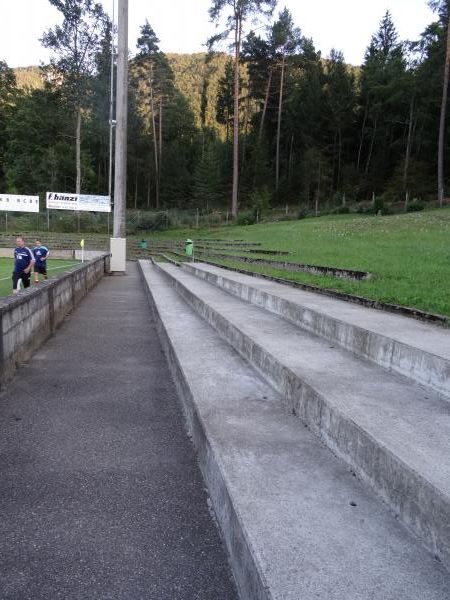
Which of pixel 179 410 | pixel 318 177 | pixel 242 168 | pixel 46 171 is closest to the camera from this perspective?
pixel 179 410

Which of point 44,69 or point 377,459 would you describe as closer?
point 377,459

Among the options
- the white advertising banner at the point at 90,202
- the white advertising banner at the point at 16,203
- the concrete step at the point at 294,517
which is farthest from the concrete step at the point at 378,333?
the white advertising banner at the point at 16,203

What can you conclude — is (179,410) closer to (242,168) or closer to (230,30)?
(230,30)

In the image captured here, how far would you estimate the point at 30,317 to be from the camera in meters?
5.93

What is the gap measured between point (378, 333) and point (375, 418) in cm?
141

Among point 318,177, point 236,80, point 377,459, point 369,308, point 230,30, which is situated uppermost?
point 230,30

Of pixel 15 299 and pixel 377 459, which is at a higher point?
A: pixel 15 299

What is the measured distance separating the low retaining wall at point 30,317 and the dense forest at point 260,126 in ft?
110

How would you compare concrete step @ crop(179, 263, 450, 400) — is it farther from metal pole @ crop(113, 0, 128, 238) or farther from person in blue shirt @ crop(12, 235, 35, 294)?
metal pole @ crop(113, 0, 128, 238)

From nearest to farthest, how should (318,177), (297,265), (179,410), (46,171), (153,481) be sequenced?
1. (153,481)
2. (179,410)
3. (297,265)
4. (318,177)
5. (46,171)

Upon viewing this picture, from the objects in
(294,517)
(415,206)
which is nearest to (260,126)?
(415,206)

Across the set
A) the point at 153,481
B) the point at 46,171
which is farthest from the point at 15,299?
the point at 46,171

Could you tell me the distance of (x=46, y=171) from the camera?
54.6m

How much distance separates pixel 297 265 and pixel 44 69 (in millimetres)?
40351
